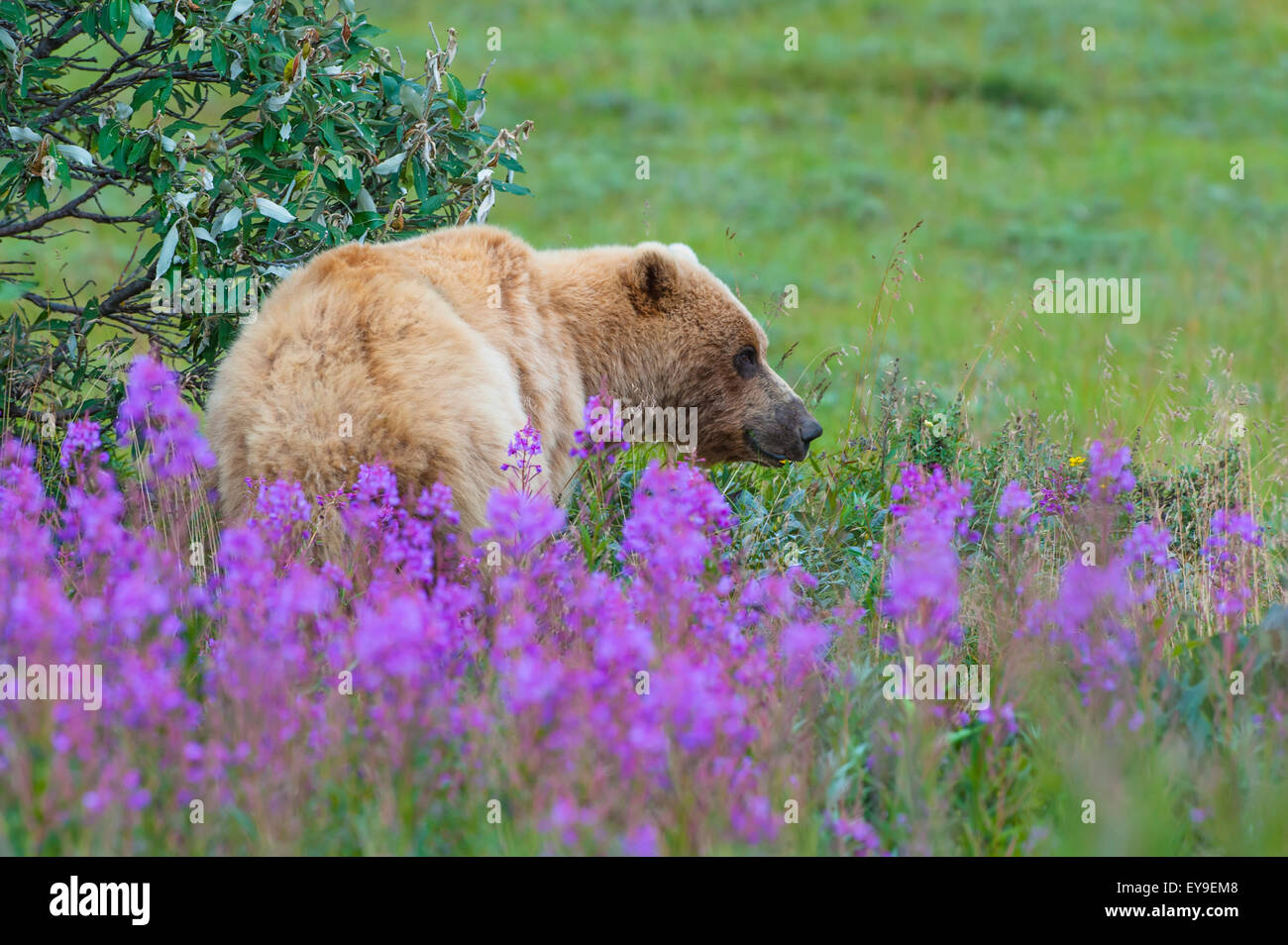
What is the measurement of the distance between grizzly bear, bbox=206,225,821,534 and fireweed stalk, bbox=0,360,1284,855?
0.95ft

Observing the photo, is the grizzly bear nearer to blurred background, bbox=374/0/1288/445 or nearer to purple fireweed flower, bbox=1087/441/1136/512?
blurred background, bbox=374/0/1288/445

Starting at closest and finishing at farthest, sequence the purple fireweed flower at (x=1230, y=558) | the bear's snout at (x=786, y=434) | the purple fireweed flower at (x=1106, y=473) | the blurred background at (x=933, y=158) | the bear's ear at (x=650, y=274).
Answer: the purple fireweed flower at (x=1106, y=473) → the purple fireweed flower at (x=1230, y=558) → the bear's ear at (x=650, y=274) → the bear's snout at (x=786, y=434) → the blurred background at (x=933, y=158)

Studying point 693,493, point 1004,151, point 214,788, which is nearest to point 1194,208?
point 1004,151

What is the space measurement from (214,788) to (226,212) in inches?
132

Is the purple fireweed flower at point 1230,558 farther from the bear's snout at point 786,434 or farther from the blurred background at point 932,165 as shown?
the bear's snout at point 786,434

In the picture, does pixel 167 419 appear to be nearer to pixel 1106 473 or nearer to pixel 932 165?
pixel 1106 473

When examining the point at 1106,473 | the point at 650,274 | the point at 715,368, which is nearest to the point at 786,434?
the point at 715,368

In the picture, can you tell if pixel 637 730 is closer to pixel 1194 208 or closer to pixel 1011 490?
pixel 1011 490

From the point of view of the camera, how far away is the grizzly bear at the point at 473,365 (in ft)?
14.8

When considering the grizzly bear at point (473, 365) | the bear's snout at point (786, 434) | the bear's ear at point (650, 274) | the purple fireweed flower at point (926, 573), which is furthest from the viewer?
the bear's snout at point (786, 434)

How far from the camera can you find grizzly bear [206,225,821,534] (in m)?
4.51

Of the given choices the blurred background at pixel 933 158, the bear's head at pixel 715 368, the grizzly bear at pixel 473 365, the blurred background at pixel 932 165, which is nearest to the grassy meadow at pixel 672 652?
the grizzly bear at pixel 473 365

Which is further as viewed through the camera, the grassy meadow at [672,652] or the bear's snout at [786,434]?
the bear's snout at [786,434]

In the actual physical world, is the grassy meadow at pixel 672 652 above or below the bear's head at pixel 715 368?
below
